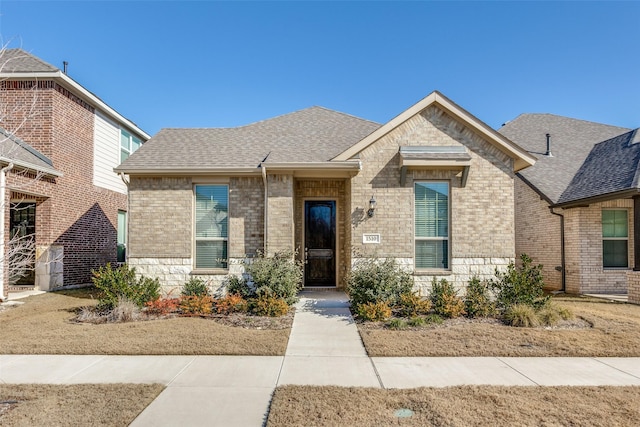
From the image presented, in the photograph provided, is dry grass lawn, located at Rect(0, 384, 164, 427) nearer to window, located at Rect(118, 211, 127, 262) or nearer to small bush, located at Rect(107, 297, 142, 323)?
small bush, located at Rect(107, 297, 142, 323)

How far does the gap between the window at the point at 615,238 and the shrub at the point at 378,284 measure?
7.53 metres

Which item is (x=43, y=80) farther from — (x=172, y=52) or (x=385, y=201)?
(x=385, y=201)

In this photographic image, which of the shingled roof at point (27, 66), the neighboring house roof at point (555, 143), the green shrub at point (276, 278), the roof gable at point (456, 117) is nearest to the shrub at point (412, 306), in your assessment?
the green shrub at point (276, 278)

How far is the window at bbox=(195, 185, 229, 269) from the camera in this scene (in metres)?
10.0

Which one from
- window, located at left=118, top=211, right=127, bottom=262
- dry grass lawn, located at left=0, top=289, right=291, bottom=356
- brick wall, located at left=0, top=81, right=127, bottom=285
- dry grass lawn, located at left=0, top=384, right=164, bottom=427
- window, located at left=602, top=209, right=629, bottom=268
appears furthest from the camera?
window, located at left=118, top=211, right=127, bottom=262

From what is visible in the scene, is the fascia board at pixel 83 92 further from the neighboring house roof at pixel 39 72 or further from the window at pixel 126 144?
the window at pixel 126 144

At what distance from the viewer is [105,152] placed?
1441cm

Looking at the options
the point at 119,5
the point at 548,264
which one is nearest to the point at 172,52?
the point at 119,5

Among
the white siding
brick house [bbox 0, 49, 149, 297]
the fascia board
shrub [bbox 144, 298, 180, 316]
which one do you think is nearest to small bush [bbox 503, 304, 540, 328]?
shrub [bbox 144, 298, 180, 316]

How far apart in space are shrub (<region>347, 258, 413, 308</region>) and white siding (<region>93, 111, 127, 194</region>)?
34.1 feet

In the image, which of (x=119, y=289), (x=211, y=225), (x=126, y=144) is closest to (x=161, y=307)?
(x=119, y=289)

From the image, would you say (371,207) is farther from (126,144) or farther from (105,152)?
(126,144)

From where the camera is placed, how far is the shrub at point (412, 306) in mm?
7863

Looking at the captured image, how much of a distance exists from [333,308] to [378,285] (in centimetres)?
129
